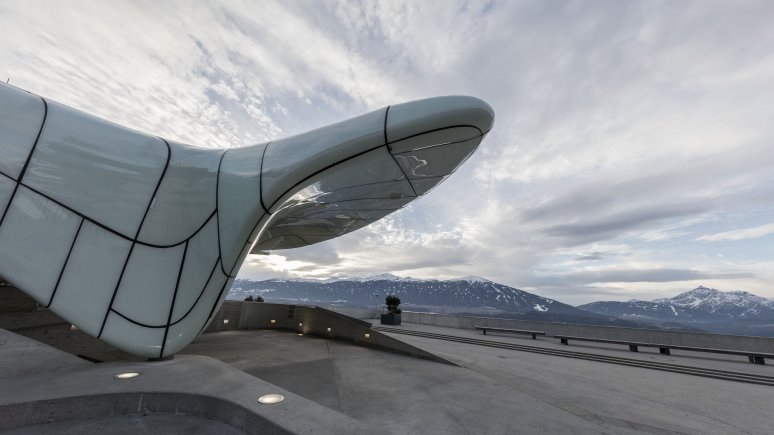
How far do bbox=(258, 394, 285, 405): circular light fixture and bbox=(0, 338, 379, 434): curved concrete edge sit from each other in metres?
0.12

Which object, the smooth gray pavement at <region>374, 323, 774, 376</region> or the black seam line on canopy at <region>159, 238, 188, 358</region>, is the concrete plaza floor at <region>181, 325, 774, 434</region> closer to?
the smooth gray pavement at <region>374, 323, 774, 376</region>

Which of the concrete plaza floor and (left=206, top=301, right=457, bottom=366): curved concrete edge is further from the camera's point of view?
(left=206, top=301, right=457, bottom=366): curved concrete edge

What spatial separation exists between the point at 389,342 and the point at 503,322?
51.2 ft

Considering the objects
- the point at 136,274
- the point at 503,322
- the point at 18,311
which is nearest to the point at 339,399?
the point at 136,274

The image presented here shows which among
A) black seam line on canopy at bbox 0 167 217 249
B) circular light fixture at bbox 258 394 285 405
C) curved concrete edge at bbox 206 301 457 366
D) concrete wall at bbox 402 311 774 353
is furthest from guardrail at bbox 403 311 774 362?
black seam line on canopy at bbox 0 167 217 249

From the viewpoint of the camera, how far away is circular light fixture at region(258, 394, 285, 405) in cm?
551

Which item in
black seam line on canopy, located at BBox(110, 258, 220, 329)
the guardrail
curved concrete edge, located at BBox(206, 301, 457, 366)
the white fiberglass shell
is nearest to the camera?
the white fiberglass shell

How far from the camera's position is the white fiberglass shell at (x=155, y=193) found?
7.62 metres

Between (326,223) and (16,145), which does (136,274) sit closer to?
(16,145)

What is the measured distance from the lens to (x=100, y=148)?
8625 mm

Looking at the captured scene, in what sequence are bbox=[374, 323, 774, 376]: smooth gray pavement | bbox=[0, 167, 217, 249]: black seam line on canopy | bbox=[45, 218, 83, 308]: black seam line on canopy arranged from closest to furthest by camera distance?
1. bbox=[45, 218, 83, 308]: black seam line on canopy
2. bbox=[0, 167, 217, 249]: black seam line on canopy
3. bbox=[374, 323, 774, 376]: smooth gray pavement

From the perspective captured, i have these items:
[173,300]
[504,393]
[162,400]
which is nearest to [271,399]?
[162,400]

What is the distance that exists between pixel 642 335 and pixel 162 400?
25944 millimetres

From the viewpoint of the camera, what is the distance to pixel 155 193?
905 cm
